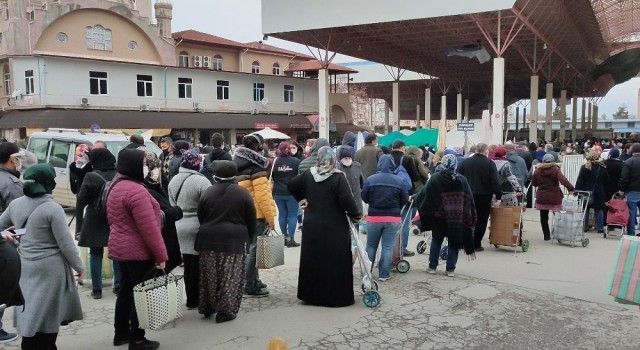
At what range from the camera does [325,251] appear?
5648 mm

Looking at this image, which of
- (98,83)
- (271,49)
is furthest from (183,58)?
(98,83)

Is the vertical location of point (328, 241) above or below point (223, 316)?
above

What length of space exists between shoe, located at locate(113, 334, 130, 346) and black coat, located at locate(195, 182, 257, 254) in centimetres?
102

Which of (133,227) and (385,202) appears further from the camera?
(385,202)

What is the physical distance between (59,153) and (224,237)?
9.65 metres

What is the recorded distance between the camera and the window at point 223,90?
38.4 m

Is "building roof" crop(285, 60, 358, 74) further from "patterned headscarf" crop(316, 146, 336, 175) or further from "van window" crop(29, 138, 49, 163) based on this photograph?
"patterned headscarf" crop(316, 146, 336, 175)

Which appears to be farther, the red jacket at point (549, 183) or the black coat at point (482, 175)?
the red jacket at point (549, 183)

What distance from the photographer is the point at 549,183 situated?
933cm

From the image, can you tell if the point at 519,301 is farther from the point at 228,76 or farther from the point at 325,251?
the point at 228,76

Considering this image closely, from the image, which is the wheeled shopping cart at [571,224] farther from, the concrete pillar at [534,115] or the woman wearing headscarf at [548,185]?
the concrete pillar at [534,115]

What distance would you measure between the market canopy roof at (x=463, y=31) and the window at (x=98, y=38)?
14.3m

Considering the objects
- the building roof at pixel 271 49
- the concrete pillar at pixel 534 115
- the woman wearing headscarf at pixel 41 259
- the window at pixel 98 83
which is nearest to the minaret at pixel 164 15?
the building roof at pixel 271 49

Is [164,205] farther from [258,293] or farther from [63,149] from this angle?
[63,149]
